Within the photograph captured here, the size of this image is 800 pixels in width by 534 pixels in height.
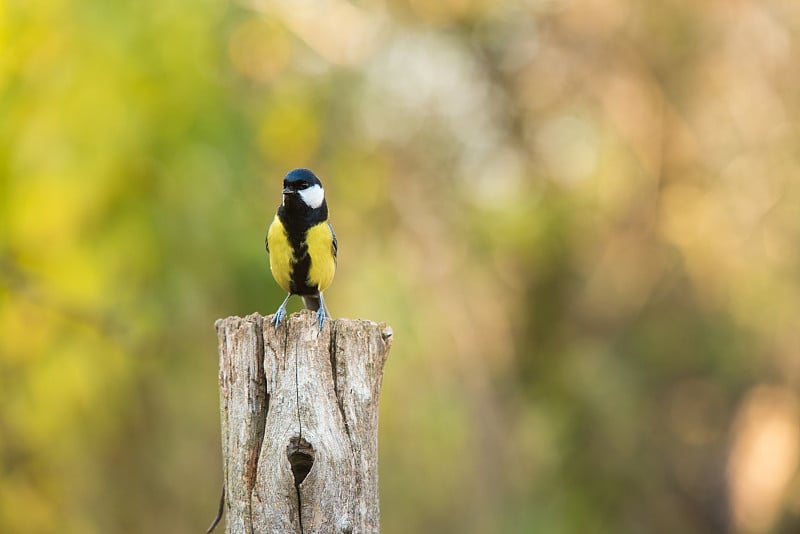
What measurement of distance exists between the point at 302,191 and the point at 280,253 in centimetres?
34

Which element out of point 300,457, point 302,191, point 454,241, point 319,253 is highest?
point 454,241

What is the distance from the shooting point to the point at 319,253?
502 cm

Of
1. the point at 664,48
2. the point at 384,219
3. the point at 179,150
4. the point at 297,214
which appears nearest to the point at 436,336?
the point at 384,219

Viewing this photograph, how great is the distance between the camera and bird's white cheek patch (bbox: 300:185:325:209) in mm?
4879

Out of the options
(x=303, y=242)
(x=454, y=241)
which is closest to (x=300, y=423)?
(x=303, y=242)

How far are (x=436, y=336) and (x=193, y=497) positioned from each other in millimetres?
4521

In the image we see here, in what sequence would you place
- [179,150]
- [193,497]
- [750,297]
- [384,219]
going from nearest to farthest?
[179,150] < [193,497] < [750,297] < [384,219]

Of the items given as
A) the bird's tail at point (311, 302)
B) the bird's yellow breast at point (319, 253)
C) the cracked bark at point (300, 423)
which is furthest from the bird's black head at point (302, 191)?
the cracked bark at point (300, 423)

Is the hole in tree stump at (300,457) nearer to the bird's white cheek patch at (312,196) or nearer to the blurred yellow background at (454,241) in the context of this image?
the bird's white cheek patch at (312,196)

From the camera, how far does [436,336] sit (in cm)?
1616

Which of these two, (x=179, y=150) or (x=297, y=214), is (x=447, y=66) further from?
(x=297, y=214)

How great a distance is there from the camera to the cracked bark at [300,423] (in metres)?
3.56

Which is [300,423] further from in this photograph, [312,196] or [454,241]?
[454,241]

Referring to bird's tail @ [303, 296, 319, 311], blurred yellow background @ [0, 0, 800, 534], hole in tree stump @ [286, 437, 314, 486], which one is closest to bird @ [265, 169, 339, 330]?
bird's tail @ [303, 296, 319, 311]
